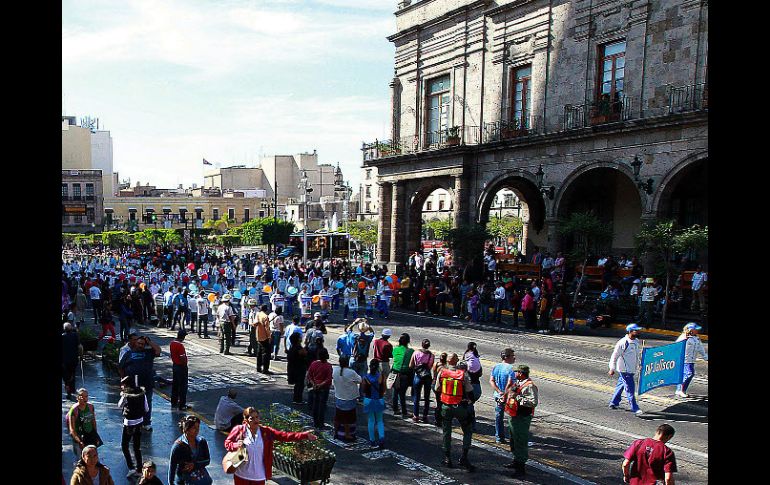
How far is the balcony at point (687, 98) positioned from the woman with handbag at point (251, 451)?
20723mm

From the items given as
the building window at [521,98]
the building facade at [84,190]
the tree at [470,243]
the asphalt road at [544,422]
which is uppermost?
the building window at [521,98]

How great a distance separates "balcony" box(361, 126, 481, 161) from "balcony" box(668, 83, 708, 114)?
1041 centimetres

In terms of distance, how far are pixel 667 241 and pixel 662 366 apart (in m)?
9.49

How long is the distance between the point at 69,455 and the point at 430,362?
20.1 ft

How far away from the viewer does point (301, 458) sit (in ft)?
27.2

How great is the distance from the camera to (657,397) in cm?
1346

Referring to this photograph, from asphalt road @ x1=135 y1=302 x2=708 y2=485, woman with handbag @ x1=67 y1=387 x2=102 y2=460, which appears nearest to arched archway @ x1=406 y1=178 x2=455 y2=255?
asphalt road @ x1=135 y1=302 x2=708 y2=485

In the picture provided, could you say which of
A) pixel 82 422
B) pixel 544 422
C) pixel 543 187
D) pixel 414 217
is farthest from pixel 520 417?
pixel 414 217

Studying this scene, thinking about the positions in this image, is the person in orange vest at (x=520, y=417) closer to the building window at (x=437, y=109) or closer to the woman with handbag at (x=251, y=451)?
the woman with handbag at (x=251, y=451)

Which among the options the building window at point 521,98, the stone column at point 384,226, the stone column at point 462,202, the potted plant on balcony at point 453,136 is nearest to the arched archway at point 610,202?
the building window at point 521,98

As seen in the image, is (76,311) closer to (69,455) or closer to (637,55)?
(69,455)

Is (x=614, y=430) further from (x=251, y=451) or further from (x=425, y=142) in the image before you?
(x=425, y=142)

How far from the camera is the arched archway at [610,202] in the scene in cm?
2880
